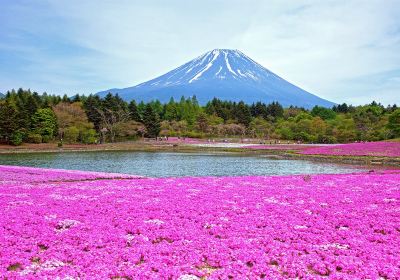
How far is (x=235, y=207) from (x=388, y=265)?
8.34m

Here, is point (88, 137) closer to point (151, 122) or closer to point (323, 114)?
point (151, 122)

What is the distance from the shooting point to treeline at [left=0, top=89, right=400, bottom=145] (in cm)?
9400

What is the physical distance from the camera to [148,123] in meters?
117

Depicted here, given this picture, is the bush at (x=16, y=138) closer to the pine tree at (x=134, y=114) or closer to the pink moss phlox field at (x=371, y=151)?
the pine tree at (x=134, y=114)

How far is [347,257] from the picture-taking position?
10.6 meters

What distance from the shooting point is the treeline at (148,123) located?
94000 millimetres

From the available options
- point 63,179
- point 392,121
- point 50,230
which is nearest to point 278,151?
point 392,121

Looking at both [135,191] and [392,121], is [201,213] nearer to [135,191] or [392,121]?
[135,191]

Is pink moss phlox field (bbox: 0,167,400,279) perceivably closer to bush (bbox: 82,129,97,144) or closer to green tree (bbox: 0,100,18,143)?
green tree (bbox: 0,100,18,143)

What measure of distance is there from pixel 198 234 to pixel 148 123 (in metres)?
106

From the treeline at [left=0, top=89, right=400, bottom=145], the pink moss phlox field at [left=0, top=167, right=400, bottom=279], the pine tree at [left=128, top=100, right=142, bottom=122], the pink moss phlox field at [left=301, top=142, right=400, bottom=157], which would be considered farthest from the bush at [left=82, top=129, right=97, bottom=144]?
the pink moss phlox field at [left=0, top=167, right=400, bottom=279]

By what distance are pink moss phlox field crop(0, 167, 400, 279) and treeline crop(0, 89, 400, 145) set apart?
77.0 m

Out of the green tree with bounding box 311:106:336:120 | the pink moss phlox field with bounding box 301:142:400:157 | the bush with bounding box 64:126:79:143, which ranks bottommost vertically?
the pink moss phlox field with bounding box 301:142:400:157

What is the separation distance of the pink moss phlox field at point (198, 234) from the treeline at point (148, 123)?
7697cm
